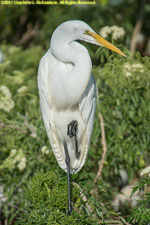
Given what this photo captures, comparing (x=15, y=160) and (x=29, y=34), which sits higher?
(x=29, y=34)


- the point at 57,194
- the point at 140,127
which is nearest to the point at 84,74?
the point at 57,194

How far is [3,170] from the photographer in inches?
109

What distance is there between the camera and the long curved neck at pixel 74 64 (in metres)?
1.80

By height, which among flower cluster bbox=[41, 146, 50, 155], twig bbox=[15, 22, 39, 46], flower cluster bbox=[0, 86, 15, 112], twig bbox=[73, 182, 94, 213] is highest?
twig bbox=[15, 22, 39, 46]

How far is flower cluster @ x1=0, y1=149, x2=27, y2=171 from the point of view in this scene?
255 centimetres

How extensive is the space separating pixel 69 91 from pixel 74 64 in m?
0.14

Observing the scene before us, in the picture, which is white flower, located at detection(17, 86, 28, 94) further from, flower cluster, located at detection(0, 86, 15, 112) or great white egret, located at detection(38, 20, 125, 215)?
great white egret, located at detection(38, 20, 125, 215)

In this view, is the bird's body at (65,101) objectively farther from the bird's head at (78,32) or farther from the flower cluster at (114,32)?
the flower cluster at (114,32)

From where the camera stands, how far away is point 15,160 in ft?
8.47

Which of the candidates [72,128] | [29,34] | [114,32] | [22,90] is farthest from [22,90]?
[29,34]

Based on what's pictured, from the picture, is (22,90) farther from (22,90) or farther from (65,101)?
(65,101)

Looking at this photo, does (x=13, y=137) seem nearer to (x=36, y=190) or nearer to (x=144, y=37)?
(x=36, y=190)

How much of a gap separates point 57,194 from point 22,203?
0.84m

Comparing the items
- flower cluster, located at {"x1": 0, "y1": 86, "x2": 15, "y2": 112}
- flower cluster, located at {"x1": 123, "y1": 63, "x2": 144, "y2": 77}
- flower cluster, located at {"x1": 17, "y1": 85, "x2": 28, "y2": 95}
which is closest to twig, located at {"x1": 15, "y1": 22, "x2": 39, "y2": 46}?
flower cluster, located at {"x1": 17, "y1": 85, "x2": 28, "y2": 95}
